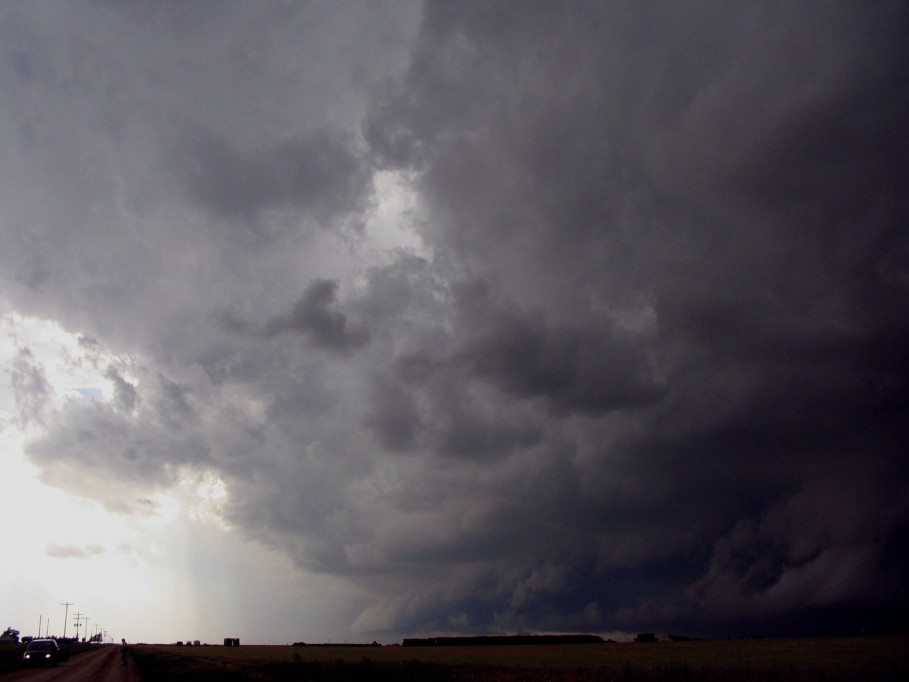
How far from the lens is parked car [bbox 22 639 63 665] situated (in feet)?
267

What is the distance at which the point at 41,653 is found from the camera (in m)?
83.4

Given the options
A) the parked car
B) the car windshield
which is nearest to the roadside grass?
the parked car

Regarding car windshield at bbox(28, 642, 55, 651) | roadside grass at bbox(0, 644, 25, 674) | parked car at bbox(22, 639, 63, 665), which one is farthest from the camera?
car windshield at bbox(28, 642, 55, 651)

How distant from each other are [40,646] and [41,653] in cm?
172

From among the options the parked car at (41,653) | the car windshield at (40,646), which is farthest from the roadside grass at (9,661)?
the car windshield at (40,646)

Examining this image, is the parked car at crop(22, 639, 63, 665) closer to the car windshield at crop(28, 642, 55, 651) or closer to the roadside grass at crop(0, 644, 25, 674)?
the car windshield at crop(28, 642, 55, 651)

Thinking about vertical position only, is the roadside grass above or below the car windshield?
below

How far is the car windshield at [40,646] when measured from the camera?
83.6 meters

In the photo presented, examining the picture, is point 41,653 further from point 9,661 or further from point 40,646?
point 9,661

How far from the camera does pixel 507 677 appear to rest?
52.5 m

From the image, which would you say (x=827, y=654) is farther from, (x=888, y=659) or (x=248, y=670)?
(x=248, y=670)

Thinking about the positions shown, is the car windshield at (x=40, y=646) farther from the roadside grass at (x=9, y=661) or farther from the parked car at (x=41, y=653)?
the roadside grass at (x=9, y=661)

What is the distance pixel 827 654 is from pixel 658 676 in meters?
31.2

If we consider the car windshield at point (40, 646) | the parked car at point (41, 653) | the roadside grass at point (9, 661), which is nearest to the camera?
the roadside grass at point (9, 661)
